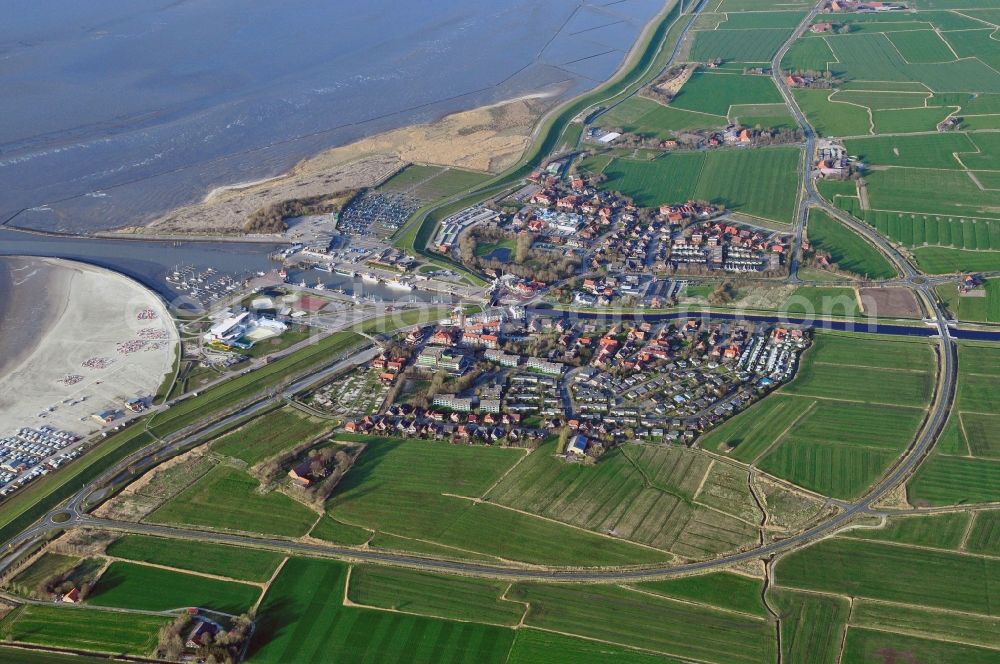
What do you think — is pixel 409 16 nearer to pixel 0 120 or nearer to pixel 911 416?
pixel 0 120

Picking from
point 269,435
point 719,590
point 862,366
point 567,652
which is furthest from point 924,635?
point 269,435

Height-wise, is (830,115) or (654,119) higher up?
(654,119)

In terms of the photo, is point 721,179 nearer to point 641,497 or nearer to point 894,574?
point 641,497

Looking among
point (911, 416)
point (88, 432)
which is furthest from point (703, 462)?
point (88, 432)

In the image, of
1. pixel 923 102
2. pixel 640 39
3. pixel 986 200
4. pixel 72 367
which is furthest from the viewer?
pixel 640 39

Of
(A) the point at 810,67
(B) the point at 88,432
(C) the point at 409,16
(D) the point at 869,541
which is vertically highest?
(C) the point at 409,16

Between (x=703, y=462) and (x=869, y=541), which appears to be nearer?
(x=869, y=541)

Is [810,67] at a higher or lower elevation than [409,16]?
lower
